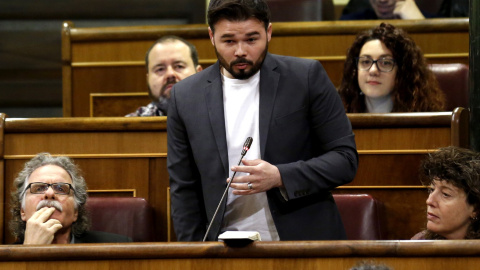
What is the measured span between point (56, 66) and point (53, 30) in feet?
0.51

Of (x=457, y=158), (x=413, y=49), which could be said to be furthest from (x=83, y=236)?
(x=413, y=49)

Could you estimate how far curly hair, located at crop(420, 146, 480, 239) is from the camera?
107 cm

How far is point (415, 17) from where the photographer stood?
1.96m

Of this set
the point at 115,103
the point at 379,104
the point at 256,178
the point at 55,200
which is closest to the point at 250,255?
the point at 256,178

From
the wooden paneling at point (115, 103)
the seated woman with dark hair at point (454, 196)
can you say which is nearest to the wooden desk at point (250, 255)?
the seated woman with dark hair at point (454, 196)

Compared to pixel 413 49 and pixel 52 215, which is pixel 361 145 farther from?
pixel 52 215

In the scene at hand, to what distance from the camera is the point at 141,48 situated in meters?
1.91

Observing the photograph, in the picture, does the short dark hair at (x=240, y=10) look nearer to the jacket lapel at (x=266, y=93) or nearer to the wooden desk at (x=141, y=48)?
the jacket lapel at (x=266, y=93)

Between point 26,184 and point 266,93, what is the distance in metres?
0.45

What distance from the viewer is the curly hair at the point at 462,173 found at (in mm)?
1072

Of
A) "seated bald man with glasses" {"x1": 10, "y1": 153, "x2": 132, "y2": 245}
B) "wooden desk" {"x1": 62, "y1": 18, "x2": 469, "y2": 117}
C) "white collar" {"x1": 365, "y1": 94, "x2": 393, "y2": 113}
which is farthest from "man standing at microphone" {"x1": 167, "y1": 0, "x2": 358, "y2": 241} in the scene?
"wooden desk" {"x1": 62, "y1": 18, "x2": 469, "y2": 117}

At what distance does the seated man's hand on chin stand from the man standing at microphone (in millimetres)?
231

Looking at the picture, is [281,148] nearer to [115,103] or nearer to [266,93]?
[266,93]

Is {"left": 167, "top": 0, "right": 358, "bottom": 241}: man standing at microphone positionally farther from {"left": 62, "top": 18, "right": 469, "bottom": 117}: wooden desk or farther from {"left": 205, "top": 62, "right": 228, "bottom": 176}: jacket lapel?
{"left": 62, "top": 18, "right": 469, "bottom": 117}: wooden desk
